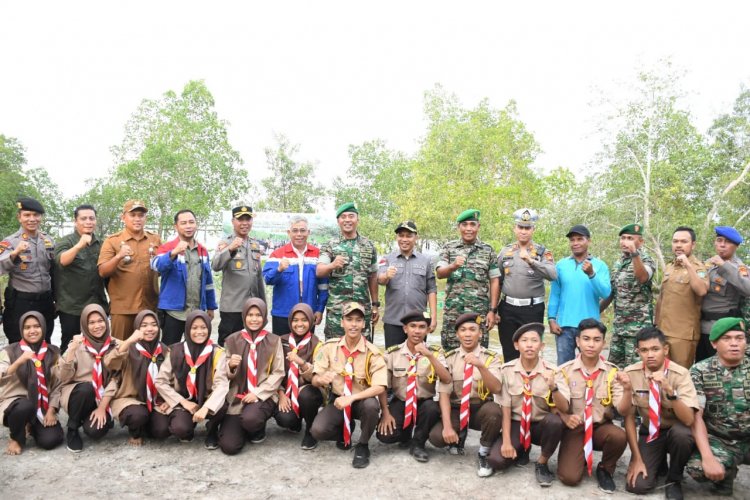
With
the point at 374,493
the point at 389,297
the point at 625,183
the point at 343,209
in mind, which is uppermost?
the point at 625,183

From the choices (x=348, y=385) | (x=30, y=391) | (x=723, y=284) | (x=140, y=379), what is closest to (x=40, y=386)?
(x=30, y=391)

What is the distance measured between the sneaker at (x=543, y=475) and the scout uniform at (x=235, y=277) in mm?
3238

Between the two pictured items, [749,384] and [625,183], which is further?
[625,183]

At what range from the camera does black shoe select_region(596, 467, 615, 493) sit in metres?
4.08

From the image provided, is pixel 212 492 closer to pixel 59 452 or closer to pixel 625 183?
pixel 59 452

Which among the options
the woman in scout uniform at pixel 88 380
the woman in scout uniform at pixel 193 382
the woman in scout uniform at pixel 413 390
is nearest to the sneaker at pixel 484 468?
the woman in scout uniform at pixel 413 390

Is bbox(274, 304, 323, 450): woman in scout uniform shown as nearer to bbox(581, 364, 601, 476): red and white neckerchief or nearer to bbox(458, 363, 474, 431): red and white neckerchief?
bbox(458, 363, 474, 431): red and white neckerchief

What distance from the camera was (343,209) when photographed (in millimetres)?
5867

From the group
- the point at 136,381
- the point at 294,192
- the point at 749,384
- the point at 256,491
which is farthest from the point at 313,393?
the point at 294,192

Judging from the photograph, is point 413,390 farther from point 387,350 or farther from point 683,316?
point 683,316

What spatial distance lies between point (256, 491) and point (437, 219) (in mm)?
20999

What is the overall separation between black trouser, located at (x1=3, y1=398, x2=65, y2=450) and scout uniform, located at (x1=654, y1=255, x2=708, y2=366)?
5.70 metres

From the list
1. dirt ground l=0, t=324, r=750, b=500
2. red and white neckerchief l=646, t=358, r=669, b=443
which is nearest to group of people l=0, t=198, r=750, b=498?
red and white neckerchief l=646, t=358, r=669, b=443

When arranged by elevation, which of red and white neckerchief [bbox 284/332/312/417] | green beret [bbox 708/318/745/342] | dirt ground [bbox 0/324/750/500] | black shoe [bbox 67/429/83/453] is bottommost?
dirt ground [bbox 0/324/750/500]
